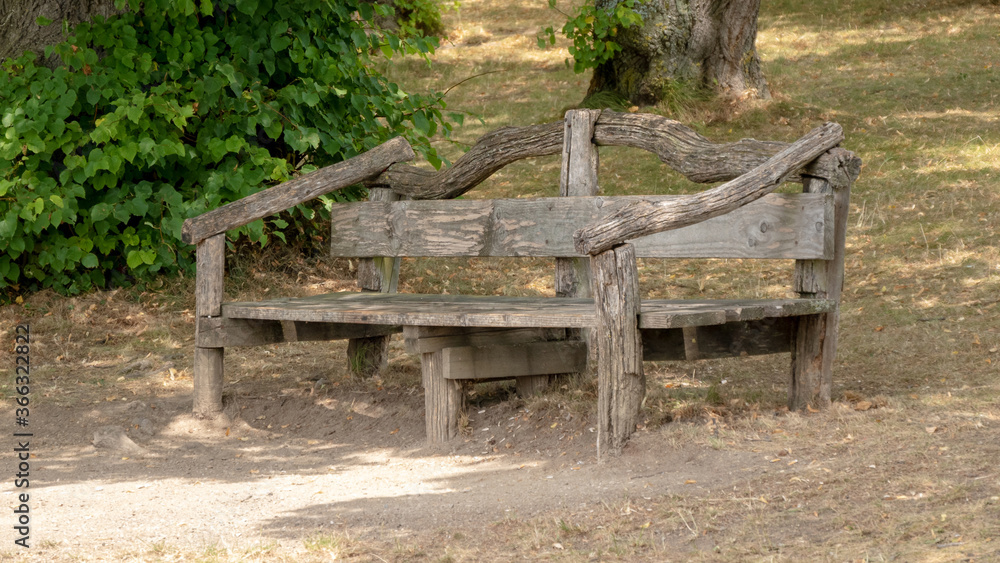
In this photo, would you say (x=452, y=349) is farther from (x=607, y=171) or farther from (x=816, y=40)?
(x=816, y=40)

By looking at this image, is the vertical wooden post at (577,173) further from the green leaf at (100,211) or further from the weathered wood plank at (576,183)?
the green leaf at (100,211)

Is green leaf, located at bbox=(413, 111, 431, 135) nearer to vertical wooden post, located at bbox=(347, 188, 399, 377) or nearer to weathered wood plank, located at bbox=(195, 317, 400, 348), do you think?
vertical wooden post, located at bbox=(347, 188, 399, 377)

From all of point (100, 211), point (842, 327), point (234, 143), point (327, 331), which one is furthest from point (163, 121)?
point (842, 327)

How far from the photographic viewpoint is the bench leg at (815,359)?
4988 mm

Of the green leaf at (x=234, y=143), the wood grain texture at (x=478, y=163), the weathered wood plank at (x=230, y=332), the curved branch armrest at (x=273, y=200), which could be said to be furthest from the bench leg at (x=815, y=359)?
the green leaf at (x=234, y=143)

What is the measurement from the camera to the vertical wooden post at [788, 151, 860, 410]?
491 cm

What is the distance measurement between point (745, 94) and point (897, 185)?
2.62 metres

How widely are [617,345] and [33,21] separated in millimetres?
6006

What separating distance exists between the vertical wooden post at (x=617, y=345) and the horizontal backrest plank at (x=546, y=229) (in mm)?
730

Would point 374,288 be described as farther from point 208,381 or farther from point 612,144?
point 612,144

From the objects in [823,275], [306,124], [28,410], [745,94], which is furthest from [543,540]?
[745,94]

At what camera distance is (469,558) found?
3.36 metres

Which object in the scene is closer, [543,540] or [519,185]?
[543,540]

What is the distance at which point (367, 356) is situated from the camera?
6.37 m
